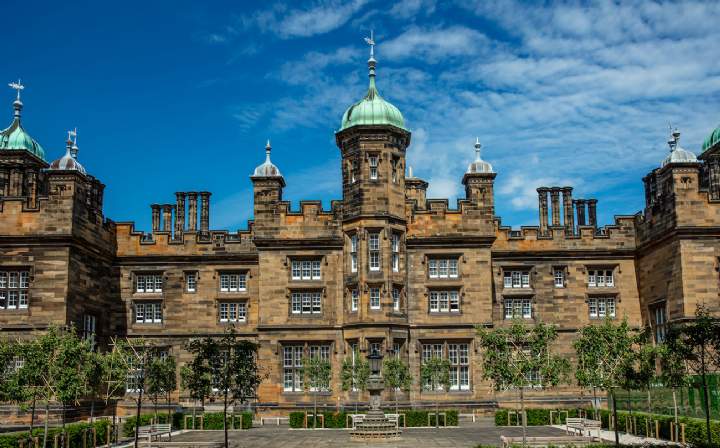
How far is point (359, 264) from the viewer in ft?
134

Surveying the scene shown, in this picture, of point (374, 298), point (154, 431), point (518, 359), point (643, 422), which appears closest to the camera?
point (518, 359)

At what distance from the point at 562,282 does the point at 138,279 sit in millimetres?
24713

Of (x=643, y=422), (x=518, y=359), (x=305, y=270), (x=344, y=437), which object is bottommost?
(x=344, y=437)

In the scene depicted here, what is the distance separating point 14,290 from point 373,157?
19.3 m

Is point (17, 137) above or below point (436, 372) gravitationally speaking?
above

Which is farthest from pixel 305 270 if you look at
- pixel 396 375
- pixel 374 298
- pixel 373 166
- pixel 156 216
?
pixel 156 216

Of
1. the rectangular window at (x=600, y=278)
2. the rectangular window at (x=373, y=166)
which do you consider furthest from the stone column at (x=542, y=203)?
the rectangular window at (x=373, y=166)

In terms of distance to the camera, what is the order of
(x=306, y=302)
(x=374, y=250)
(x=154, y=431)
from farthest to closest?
(x=306, y=302)
(x=374, y=250)
(x=154, y=431)

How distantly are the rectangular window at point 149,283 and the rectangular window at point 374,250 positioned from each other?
12898mm

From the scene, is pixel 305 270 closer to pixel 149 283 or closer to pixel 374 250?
pixel 374 250

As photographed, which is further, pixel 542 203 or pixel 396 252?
pixel 542 203

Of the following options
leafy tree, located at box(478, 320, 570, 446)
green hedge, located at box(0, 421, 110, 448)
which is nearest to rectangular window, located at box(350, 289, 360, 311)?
leafy tree, located at box(478, 320, 570, 446)

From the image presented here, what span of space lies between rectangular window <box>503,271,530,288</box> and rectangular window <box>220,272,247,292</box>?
15268 mm

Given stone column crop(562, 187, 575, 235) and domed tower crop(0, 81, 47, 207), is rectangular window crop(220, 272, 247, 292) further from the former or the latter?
stone column crop(562, 187, 575, 235)
